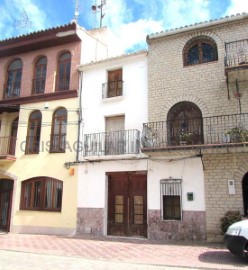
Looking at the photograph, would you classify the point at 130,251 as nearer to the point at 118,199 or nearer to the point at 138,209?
the point at 138,209

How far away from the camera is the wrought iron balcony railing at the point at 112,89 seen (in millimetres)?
13654

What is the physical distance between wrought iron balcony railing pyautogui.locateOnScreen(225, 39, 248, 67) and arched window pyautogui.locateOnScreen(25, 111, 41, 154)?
30.5 feet

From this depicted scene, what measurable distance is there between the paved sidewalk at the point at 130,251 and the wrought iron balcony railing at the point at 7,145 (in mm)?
4765

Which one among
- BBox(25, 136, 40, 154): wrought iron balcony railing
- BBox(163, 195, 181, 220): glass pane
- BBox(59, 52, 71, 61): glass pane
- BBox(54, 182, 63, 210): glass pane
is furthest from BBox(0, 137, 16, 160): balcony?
BBox(163, 195, 181, 220): glass pane

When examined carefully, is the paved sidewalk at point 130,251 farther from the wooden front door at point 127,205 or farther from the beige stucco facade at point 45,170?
the beige stucco facade at point 45,170

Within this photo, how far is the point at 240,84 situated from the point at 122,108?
4930 millimetres

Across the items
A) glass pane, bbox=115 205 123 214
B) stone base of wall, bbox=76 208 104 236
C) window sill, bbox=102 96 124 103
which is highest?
window sill, bbox=102 96 124 103

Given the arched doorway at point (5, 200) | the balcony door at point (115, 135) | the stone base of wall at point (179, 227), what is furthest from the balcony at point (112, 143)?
the arched doorway at point (5, 200)

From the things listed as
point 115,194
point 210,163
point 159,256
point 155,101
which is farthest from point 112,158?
point 159,256

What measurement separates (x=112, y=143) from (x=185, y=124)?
3.25 meters

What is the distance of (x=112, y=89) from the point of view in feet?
45.5

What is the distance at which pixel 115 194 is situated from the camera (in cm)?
1271

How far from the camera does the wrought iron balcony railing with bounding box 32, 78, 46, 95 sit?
50.3ft

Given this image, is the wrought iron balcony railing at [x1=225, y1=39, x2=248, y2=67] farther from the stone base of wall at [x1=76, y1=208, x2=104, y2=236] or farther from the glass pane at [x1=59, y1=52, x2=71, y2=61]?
the stone base of wall at [x1=76, y1=208, x2=104, y2=236]
